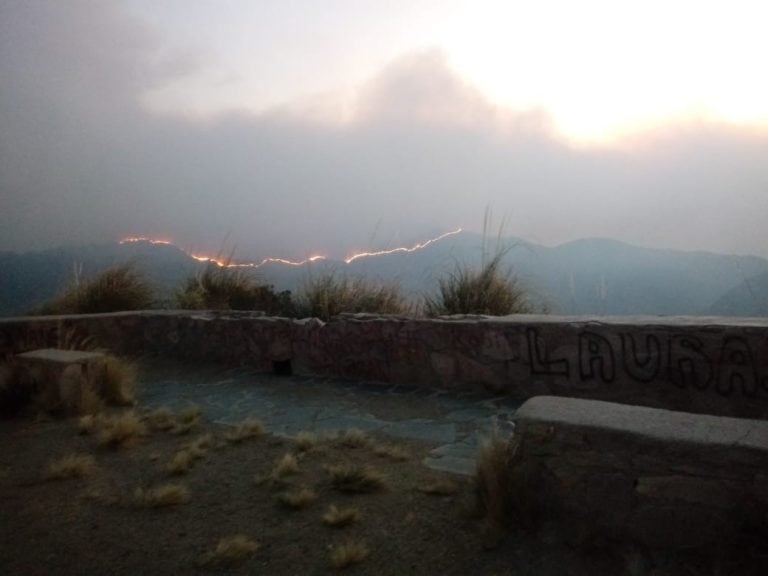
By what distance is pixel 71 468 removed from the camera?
3.36 meters

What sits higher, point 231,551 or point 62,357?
point 62,357

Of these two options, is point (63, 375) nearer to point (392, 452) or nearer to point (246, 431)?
point (246, 431)

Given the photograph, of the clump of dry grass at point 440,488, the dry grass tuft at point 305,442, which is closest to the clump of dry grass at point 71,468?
the dry grass tuft at point 305,442

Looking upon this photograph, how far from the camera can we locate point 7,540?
2.65 m

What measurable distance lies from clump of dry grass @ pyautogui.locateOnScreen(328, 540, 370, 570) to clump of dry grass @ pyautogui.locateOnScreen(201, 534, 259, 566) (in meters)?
0.34

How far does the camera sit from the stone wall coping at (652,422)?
226 centimetres

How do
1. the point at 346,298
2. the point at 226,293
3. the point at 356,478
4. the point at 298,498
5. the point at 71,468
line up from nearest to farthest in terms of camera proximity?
the point at 298,498 < the point at 356,478 < the point at 71,468 < the point at 346,298 < the point at 226,293

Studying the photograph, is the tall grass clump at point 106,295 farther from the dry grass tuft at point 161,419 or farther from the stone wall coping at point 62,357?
the dry grass tuft at point 161,419

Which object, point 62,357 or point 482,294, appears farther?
point 482,294

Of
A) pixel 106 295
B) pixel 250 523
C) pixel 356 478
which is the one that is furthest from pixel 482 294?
pixel 106 295

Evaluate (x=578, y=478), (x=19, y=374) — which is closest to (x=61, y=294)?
(x=19, y=374)

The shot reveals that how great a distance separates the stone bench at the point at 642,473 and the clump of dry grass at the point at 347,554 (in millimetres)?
669

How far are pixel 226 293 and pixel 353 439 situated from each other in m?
6.14

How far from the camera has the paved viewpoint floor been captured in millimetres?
4039
